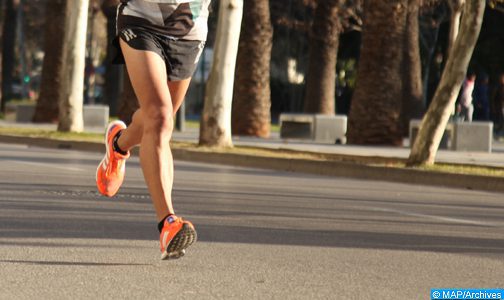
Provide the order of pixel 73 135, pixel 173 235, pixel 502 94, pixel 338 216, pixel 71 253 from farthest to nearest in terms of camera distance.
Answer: pixel 502 94 → pixel 73 135 → pixel 338 216 → pixel 71 253 → pixel 173 235

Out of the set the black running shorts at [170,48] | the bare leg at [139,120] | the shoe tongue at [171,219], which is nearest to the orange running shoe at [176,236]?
the shoe tongue at [171,219]

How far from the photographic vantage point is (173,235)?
8.01 meters

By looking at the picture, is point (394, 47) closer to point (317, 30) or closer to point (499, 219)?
point (317, 30)

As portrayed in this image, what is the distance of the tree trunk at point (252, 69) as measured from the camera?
1289 inches

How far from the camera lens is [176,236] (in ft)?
26.3

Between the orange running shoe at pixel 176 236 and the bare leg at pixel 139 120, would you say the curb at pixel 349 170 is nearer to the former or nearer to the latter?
the bare leg at pixel 139 120

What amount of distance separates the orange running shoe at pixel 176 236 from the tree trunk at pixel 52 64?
104ft

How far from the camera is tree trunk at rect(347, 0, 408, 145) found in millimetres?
29516

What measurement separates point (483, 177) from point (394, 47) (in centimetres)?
1096

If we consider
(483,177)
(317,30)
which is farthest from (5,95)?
(483,177)

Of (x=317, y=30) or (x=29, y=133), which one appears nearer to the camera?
(x=29, y=133)

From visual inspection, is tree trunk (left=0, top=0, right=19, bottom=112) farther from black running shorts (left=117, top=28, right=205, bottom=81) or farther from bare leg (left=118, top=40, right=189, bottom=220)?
bare leg (left=118, top=40, right=189, bottom=220)

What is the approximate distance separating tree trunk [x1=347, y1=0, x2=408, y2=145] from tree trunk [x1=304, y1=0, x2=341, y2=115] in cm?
941

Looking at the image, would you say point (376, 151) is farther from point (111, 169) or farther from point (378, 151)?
point (111, 169)
